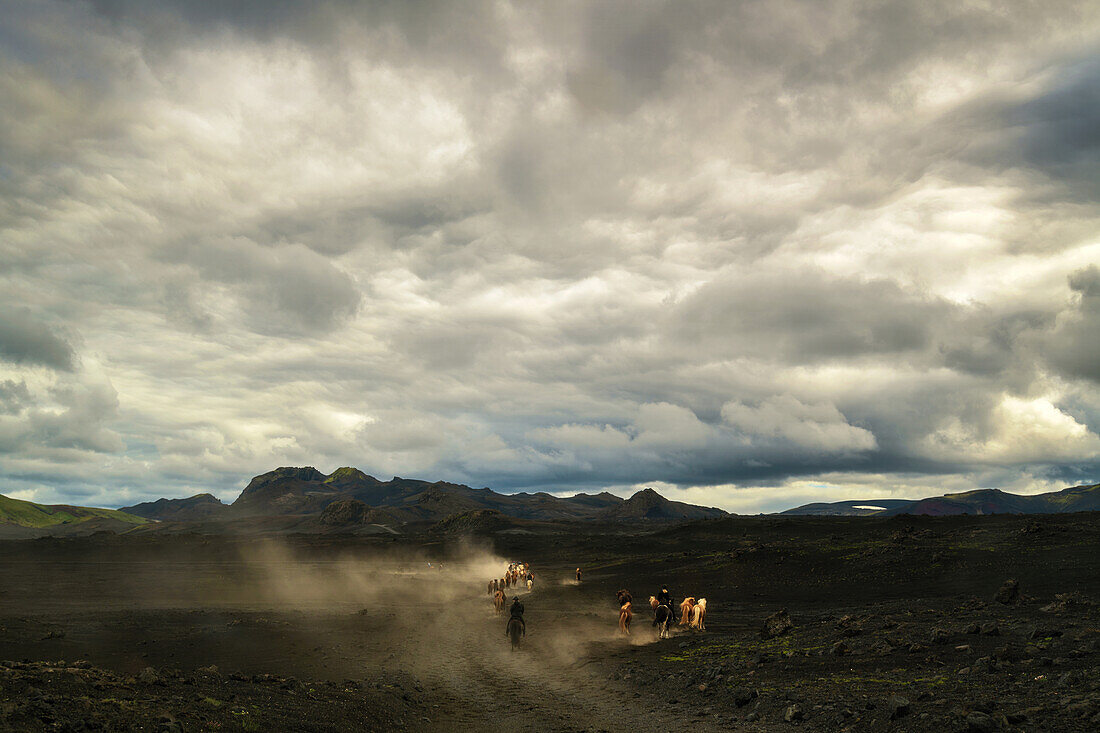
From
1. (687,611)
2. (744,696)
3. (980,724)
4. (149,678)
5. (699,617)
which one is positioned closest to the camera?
(980,724)

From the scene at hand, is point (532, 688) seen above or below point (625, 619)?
above

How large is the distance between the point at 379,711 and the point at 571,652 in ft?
43.6

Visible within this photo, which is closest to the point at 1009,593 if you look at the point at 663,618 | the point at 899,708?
the point at 663,618

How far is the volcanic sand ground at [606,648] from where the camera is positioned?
13570 mm

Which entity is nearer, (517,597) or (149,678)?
(149,678)

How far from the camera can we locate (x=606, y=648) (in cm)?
2841

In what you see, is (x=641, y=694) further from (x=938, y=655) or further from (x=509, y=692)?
(x=938, y=655)

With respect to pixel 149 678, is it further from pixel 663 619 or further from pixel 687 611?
pixel 687 611

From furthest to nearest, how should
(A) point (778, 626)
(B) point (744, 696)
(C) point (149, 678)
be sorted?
(A) point (778, 626), (B) point (744, 696), (C) point (149, 678)

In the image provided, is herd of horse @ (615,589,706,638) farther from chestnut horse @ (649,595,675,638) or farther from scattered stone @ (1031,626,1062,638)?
scattered stone @ (1031,626,1062,638)

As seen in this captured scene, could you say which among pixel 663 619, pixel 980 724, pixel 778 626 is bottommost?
pixel 663 619

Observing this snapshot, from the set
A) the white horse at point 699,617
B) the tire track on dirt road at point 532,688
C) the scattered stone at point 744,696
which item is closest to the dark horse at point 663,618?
the white horse at point 699,617

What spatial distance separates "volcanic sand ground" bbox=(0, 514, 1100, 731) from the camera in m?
13.6

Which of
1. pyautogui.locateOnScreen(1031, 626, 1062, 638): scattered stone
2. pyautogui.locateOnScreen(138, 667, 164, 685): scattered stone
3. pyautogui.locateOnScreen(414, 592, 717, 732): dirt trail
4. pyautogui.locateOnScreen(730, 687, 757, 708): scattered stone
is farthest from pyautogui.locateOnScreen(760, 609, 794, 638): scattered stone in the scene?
pyautogui.locateOnScreen(138, 667, 164, 685): scattered stone
